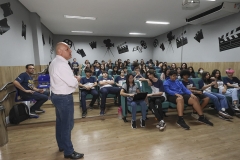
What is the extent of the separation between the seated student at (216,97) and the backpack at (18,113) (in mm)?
4164

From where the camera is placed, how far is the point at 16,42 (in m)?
3.62

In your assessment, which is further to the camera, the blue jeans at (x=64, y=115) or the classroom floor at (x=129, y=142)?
the classroom floor at (x=129, y=142)

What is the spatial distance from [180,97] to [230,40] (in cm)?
378

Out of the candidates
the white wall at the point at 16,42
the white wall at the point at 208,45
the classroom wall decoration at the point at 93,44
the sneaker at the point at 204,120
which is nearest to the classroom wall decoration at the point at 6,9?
the white wall at the point at 16,42

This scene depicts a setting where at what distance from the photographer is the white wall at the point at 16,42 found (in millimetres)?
3078

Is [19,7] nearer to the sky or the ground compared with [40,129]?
nearer to the sky

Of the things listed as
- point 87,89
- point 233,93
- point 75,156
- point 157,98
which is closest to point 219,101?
point 233,93

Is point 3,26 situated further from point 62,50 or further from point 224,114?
point 224,114

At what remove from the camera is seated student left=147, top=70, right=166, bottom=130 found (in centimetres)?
287

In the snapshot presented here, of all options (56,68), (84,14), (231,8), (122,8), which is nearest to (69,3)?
(84,14)

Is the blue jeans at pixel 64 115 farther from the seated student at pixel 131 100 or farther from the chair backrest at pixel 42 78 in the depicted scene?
the chair backrest at pixel 42 78

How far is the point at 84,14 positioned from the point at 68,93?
14.0 ft

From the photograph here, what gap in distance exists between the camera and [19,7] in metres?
3.95

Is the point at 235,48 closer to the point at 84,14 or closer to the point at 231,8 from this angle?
the point at 231,8
